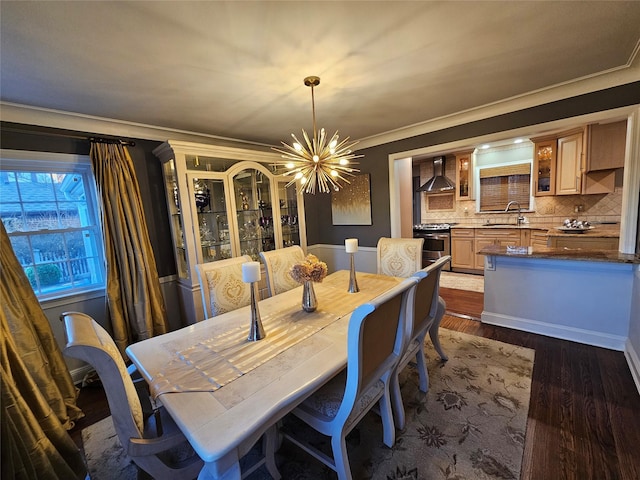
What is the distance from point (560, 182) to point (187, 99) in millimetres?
5366

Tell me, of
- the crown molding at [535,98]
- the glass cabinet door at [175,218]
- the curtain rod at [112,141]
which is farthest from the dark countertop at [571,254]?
the curtain rod at [112,141]

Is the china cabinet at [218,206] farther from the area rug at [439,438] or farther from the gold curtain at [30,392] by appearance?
the area rug at [439,438]

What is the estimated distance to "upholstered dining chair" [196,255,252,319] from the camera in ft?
6.82

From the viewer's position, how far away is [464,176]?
546cm

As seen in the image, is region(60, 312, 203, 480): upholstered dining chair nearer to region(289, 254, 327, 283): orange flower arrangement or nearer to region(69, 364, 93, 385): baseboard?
region(289, 254, 327, 283): orange flower arrangement

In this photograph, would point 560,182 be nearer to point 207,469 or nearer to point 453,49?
point 453,49

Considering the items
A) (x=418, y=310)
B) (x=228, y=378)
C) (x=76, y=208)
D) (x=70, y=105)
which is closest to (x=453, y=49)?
(x=418, y=310)

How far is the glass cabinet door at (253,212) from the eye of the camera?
10.8 ft

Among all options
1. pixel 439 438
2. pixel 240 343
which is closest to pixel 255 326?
pixel 240 343

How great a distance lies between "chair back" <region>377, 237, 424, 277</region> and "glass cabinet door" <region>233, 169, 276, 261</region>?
150 cm

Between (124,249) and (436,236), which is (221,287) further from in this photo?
(436,236)

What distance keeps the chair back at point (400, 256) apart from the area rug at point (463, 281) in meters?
2.15

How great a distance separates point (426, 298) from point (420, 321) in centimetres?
17

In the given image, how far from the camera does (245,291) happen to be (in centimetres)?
228
